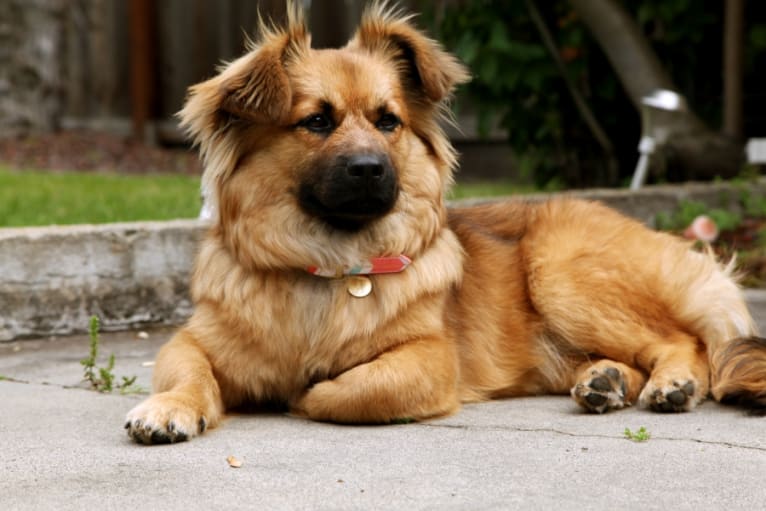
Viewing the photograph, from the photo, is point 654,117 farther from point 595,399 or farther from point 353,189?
point 353,189

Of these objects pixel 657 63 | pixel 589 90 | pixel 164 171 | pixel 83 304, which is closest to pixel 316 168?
pixel 83 304

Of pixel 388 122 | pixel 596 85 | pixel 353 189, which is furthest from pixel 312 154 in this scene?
pixel 596 85

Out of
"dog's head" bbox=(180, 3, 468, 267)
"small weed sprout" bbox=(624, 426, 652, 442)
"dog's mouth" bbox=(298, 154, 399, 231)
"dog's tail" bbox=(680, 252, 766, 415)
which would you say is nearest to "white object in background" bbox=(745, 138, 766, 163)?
"dog's tail" bbox=(680, 252, 766, 415)

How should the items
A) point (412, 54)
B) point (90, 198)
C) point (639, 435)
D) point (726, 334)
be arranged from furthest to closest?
point (90, 198) → point (726, 334) → point (412, 54) → point (639, 435)

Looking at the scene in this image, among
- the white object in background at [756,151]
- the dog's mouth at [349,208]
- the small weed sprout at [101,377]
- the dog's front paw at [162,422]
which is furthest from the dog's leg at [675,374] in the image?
the white object in background at [756,151]

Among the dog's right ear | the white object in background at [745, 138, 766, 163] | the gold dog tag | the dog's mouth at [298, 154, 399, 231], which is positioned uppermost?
the dog's right ear

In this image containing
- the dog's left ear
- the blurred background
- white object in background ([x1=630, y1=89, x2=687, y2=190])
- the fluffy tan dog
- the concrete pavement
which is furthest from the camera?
the blurred background

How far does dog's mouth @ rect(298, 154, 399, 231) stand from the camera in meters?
4.27

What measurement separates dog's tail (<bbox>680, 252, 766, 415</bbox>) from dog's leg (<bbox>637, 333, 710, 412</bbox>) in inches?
2.1

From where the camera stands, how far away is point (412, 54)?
4.88 metres

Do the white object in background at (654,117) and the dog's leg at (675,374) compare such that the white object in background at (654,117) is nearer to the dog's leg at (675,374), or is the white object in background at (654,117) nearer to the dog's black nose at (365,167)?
the dog's leg at (675,374)

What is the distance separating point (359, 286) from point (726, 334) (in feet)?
5.44

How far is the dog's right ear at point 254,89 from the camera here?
4418 millimetres

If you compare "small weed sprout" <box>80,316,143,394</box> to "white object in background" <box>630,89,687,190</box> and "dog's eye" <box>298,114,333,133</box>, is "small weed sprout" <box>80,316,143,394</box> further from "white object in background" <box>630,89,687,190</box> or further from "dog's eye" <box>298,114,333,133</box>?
"white object in background" <box>630,89,687,190</box>
